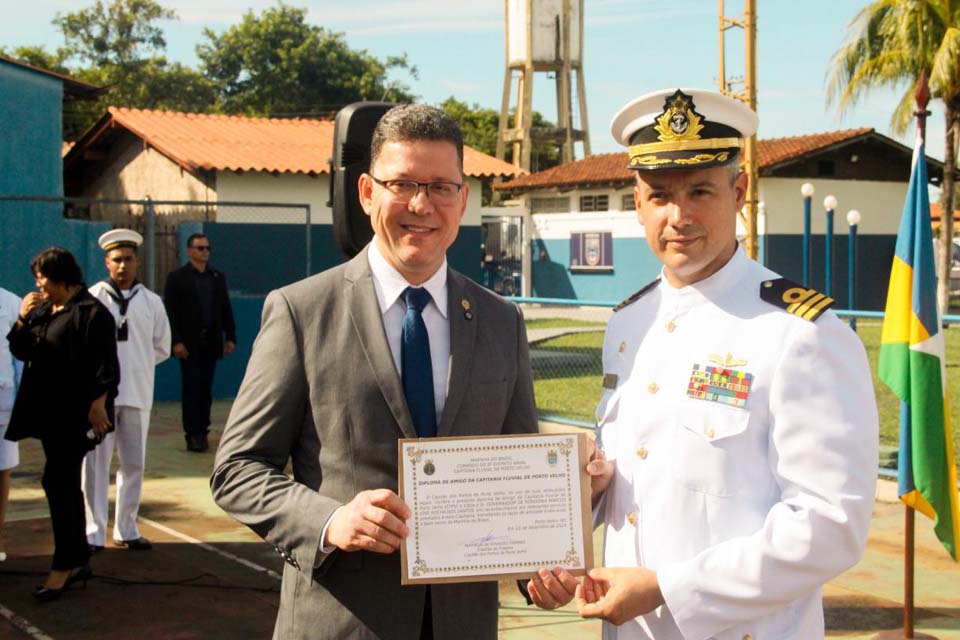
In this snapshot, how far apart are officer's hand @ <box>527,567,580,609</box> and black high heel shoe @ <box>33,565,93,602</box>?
14.7 feet

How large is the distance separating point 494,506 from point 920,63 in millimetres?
31499

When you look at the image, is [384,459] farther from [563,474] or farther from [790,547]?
[790,547]

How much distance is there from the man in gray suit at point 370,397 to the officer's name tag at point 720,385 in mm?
479

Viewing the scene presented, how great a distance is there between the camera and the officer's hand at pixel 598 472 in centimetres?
253

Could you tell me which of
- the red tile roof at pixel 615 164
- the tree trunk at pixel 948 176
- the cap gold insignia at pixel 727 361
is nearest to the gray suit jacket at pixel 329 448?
the cap gold insignia at pixel 727 361

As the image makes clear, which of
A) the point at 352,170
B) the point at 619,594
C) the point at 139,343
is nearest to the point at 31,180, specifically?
the point at 139,343

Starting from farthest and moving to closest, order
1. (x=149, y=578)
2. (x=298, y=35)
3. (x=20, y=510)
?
(x=298, y=35)
(x=20, y=510)
(x=149, y=578)

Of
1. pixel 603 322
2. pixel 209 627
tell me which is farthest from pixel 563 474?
pixel 603 322

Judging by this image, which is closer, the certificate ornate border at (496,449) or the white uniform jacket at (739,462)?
the white uniform jacket at (739,462)

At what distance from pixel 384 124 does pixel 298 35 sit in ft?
175

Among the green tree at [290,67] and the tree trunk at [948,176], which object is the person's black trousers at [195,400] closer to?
the tree trunk at [948,176]

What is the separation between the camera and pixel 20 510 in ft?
26.6

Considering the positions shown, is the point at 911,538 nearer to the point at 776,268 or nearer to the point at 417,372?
the point at 417,372

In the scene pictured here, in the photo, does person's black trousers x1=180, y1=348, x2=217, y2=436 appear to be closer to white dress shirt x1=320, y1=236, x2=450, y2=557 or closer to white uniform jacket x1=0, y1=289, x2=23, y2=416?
white uniform jacket x1=0, y1=289, x2=23, y2=416
